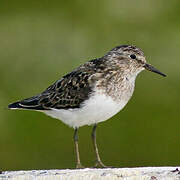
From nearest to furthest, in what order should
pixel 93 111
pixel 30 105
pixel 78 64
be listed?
pixel 93 111, pixel 30 105, pixel 78 64

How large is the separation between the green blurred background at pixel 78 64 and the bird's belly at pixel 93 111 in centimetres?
289

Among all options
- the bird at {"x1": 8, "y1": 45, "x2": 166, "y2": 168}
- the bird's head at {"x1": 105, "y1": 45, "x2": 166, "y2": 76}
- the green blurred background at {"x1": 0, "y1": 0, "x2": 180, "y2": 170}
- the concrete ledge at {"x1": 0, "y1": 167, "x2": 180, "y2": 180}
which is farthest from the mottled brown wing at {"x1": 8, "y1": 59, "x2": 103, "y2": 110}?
the green blurred background at {"x1": 0, "y1": 0, "x2": 180, "y2": 170}

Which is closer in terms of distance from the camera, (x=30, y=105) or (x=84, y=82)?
(x=84, y=82)

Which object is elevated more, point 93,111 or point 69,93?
point 69,93

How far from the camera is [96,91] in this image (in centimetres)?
904

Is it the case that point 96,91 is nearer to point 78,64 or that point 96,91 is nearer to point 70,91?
point 70,91

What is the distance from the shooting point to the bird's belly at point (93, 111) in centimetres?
896

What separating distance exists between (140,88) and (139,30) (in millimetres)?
1993

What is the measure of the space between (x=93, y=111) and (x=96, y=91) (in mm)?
239

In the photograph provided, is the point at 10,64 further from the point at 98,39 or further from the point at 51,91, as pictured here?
the point at 51,91

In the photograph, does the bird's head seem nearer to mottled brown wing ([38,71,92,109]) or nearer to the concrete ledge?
mottled brown wing ([38,71,92,109])

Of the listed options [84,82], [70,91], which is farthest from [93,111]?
[70,91]

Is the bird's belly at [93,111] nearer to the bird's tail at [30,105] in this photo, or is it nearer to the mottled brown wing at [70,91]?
the mottled brown wing at [70,91]

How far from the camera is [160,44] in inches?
579
